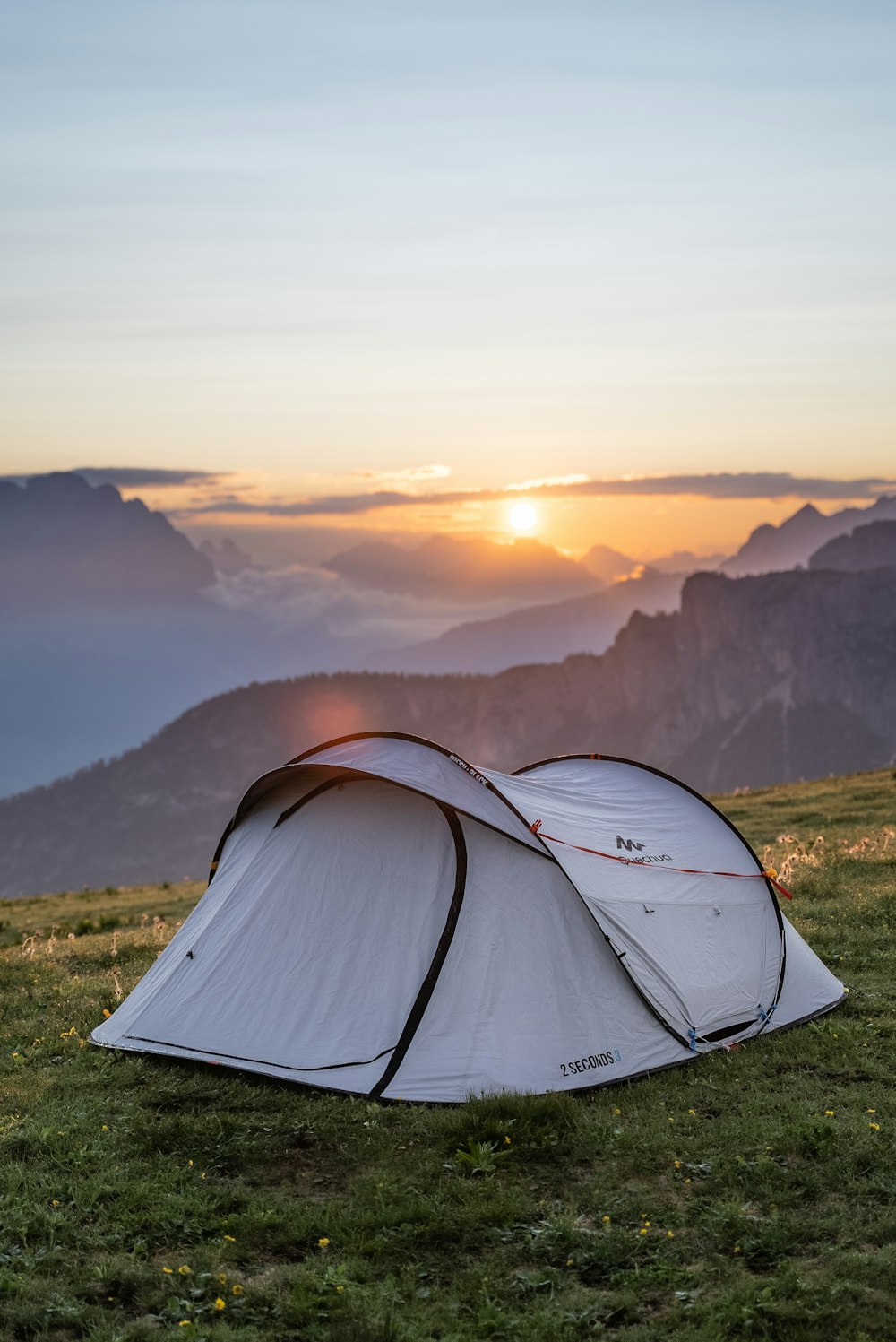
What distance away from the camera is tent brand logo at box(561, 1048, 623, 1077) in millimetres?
9891

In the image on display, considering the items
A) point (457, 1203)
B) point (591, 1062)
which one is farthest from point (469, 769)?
point (457, 1203)

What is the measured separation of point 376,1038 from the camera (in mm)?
10141

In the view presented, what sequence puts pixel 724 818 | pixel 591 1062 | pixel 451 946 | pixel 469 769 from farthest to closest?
1. pixel 724 818
2. pixel 469 769
3. pixel 451 946
4. pixel 591 1062

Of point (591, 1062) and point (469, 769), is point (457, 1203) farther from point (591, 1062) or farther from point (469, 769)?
point (469, 769)

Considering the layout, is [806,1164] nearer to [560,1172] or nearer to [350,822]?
[560,1172]

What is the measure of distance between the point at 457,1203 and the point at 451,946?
8.56 feet

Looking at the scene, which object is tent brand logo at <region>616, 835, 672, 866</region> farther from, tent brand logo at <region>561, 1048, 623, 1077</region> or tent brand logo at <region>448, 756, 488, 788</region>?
tent brand logo at <region>561, 1048, 623, 1077</region>

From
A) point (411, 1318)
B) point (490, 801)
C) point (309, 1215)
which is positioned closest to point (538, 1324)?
point (411, 1318)

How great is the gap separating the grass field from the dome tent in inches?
14.8

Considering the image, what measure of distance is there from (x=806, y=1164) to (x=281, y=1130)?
4.03 meters

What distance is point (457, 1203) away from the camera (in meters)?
8.01

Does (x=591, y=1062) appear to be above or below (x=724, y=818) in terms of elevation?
below

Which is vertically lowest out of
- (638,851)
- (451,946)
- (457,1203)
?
(457,1203)

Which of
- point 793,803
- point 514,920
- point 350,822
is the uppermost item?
point 350,822
